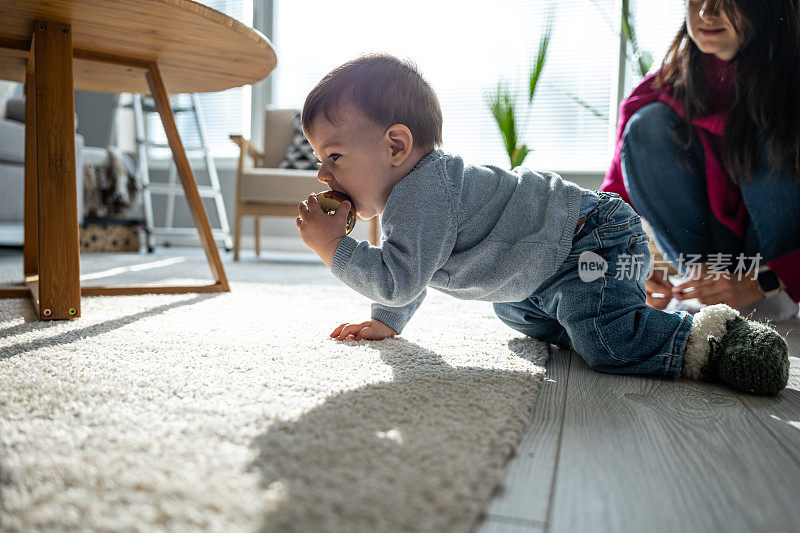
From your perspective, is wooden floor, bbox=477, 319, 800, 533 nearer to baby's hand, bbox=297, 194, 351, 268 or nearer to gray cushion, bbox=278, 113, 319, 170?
baby's hand, bbox=297, 194, 351, 268

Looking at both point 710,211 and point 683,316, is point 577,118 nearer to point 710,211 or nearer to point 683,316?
point 710,211

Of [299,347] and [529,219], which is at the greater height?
[529,219]

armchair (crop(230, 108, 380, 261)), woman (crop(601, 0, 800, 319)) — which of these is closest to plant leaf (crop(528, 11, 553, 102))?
armchair (crop(230, 108, 380, 261))

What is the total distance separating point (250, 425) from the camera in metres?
0.47

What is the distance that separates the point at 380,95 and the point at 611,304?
16.0 inches

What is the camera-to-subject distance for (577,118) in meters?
3.46

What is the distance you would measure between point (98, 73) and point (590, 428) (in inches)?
52.1

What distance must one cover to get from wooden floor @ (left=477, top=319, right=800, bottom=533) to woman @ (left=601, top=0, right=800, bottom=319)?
1.77 feet

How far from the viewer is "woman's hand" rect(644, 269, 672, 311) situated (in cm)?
110

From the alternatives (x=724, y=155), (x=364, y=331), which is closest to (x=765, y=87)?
(x=724, y=155)

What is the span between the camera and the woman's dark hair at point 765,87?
3.47ft

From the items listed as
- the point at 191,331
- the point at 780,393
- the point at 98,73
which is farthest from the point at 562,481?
the point at 98,73

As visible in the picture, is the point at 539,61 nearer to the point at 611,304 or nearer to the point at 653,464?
the point at 611,304

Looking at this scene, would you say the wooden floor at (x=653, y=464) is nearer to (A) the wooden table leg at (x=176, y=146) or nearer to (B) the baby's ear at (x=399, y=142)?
(B) the baby's ear at (x=399, y=142)
